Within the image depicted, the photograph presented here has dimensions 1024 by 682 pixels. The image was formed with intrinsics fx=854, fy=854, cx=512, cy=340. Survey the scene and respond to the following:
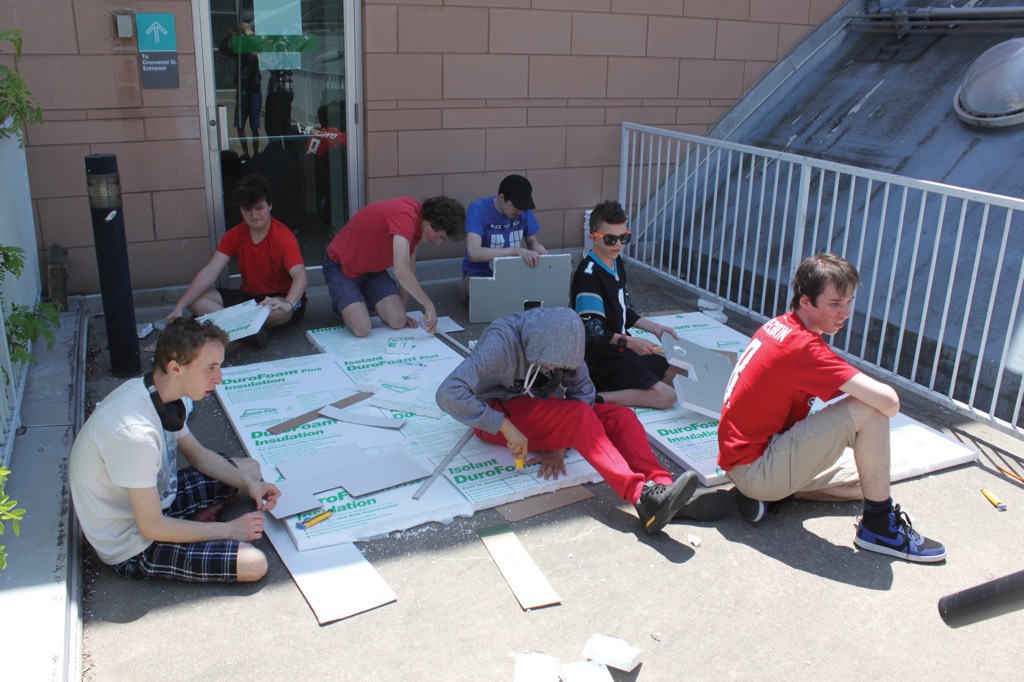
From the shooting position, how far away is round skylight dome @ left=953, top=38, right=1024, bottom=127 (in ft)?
21.4

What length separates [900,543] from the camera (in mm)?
3377

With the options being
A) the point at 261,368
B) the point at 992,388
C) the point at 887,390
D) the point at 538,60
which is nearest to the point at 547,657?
the point at 887,390

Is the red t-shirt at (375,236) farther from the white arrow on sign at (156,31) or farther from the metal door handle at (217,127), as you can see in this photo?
the white arrow on sign at (156,31)

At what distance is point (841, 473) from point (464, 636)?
1.88m

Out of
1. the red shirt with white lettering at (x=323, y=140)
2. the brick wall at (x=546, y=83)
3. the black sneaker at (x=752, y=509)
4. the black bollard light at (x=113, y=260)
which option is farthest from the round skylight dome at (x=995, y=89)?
the black bollard light at (x=113, y=260)

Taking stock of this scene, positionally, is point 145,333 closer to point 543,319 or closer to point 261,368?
point 261,368

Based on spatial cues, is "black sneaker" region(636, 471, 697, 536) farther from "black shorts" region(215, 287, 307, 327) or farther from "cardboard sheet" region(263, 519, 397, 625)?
"black shorts" region(215, 287, 307, 327)

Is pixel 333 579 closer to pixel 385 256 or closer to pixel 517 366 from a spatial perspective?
pixel 517 366

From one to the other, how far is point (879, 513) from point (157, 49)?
16.4 ft

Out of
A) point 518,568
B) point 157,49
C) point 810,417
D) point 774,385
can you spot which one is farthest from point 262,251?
Answer: point 810,417

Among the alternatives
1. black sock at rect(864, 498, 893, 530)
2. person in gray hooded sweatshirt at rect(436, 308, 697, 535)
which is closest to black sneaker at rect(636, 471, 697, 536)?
person in gray hooded sweatshirt at rect(436, 308, 697, 535)

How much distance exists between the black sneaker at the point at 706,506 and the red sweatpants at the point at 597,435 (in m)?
0.13

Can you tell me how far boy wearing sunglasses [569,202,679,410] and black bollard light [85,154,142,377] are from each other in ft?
8.03

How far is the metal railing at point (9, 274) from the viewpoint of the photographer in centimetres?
363
